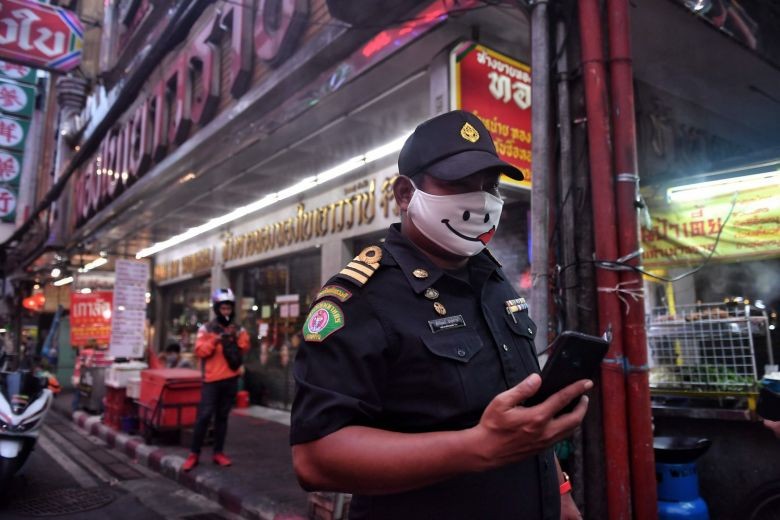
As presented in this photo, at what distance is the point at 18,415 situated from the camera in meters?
5.68

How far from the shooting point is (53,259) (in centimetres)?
1755

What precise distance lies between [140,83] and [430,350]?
498 inches

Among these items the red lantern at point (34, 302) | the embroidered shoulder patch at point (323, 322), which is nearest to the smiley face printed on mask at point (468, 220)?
the embroidered shoulder patch at point (323, 322)

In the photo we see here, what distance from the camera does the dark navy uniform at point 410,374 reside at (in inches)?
51.1

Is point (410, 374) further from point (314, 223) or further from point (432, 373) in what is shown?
point (314, 223)

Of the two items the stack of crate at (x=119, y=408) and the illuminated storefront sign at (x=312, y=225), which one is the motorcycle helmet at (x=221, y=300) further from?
the stack of crate at (x=119, y=408)

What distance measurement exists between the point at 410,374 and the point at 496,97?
13.4 feet

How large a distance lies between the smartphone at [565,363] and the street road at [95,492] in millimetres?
5077

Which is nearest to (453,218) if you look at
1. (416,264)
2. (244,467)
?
(416,264)

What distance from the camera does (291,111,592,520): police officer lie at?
3.98 ft

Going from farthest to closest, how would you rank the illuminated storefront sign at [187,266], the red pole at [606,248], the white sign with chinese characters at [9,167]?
the white sign with chinese characters at [9,167], the illuminated storefront sign at [187,266], the red pole at [606,248]

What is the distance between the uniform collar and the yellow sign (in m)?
3.66

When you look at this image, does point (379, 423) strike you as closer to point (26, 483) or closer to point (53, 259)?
point (26, 483)

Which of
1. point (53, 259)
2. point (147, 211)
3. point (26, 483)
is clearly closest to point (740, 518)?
point (26, 483)
